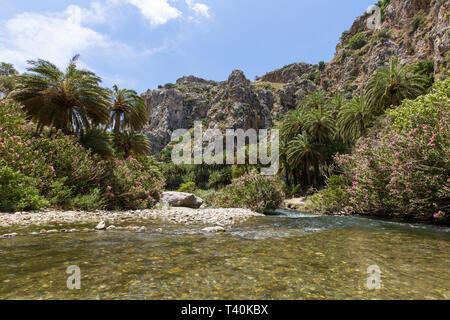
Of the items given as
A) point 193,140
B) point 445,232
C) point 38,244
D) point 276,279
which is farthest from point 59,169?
point 193,140

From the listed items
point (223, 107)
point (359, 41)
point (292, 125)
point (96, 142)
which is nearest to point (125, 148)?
point (96, 142)

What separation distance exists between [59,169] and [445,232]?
14.2 metres

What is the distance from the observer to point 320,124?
29797 millimetres

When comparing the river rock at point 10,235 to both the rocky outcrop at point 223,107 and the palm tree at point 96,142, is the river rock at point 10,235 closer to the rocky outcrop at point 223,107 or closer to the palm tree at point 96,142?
the palm tree at point 96,142

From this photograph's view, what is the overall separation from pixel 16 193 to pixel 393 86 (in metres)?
28.9

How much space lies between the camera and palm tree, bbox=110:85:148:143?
59.2ft

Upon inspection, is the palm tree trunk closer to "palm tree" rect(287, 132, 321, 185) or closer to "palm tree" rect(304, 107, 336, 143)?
"palm tree" rect(287, 132, 321, 185)

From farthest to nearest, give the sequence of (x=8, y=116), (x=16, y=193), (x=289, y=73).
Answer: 1. (x=289, y=73)
2. (x=8, y=116)
3. (x=16, y=193)

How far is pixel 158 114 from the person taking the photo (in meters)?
96.8

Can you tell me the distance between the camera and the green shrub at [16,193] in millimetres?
7230

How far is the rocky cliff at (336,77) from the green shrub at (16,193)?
45.0 metres

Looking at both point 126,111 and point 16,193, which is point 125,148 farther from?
point 16,193

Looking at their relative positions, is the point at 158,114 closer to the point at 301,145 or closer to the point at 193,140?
the point at 193,140
